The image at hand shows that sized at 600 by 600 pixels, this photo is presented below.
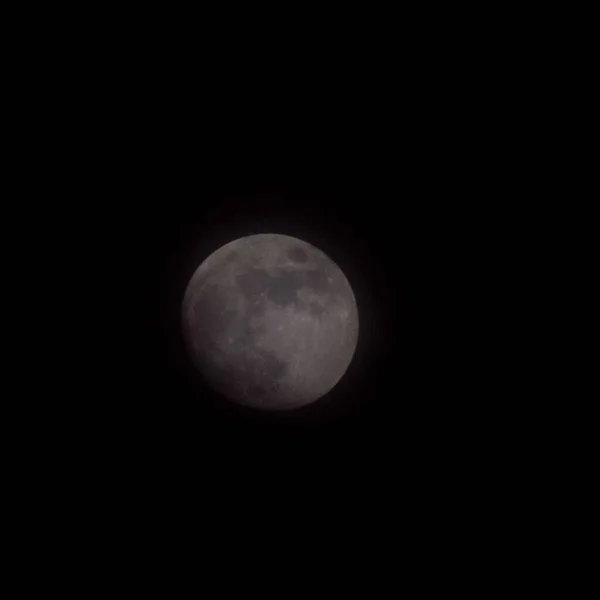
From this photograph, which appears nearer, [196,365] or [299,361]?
[299,361]

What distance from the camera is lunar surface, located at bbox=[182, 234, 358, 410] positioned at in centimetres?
322

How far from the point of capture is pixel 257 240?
353 cm

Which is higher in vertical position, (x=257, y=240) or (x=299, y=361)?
(x=257, y=240)

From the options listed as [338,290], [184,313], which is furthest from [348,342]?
[184,313]

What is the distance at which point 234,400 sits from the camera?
3496 mm

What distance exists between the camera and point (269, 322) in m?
3.19

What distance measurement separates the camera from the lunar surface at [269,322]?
3.22 meters

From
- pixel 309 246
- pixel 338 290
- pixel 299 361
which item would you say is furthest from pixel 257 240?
pixel 299 361

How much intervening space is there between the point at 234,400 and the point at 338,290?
98 cm

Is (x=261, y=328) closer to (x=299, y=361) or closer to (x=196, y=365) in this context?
(x=299, y=361)

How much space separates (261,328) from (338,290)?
601mm

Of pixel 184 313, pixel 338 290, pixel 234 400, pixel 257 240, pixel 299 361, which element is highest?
pixel 257 240

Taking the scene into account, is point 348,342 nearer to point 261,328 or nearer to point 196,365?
point 261,328

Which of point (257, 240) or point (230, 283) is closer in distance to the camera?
point (230, 283)
